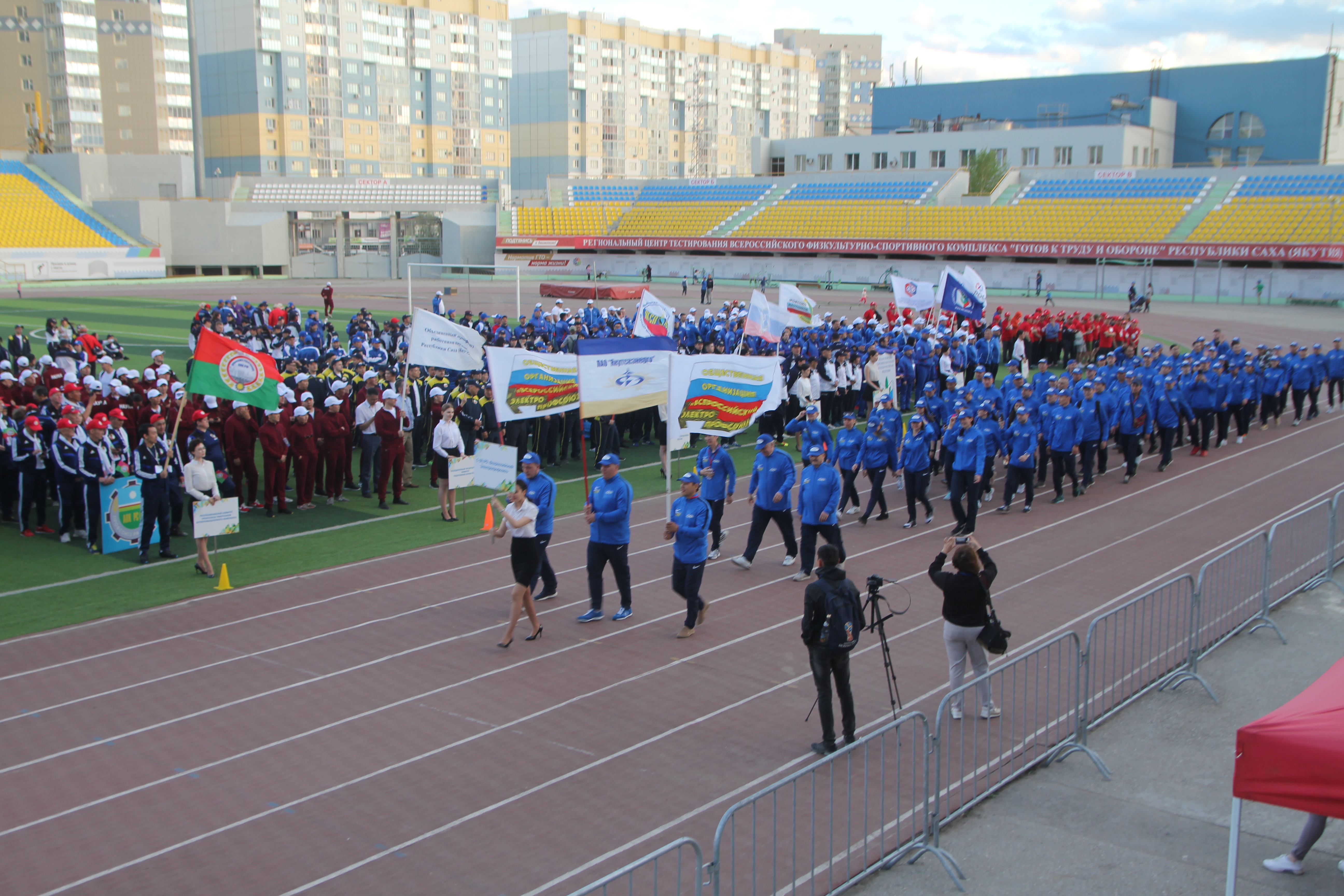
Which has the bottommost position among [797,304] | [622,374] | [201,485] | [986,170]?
[201,485]

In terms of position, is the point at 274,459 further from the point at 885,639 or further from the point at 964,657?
the point at 964,657

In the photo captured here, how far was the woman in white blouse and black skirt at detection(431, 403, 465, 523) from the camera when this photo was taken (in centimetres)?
1571

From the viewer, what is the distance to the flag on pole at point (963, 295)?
1119 inches

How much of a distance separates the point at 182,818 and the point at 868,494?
1259 cm

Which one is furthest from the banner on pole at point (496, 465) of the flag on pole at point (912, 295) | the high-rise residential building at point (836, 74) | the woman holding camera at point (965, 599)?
the high-rise residential building at point (836, 74)

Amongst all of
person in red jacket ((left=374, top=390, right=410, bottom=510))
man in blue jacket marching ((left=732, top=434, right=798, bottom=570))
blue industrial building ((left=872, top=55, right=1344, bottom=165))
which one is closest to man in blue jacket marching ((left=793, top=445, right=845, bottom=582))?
man in blue jacket marching ((left=732, top=434, right=798, bottom=570))

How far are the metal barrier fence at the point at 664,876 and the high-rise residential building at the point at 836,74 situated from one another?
187 m

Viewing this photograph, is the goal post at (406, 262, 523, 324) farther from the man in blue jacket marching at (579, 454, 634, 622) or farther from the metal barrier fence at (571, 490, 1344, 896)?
the metal barrier fence at (571, 490, 1344, 896)

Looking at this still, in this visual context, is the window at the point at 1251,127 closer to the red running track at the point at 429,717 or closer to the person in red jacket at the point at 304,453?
the red running track at the point at 429,717

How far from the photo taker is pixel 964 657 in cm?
867

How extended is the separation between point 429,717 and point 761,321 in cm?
1331

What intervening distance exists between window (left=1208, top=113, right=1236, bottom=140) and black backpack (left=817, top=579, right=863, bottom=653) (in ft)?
248

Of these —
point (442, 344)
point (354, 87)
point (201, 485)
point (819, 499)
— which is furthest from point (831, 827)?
point (354, 87)

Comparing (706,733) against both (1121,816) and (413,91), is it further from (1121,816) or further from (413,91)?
(413,91)
